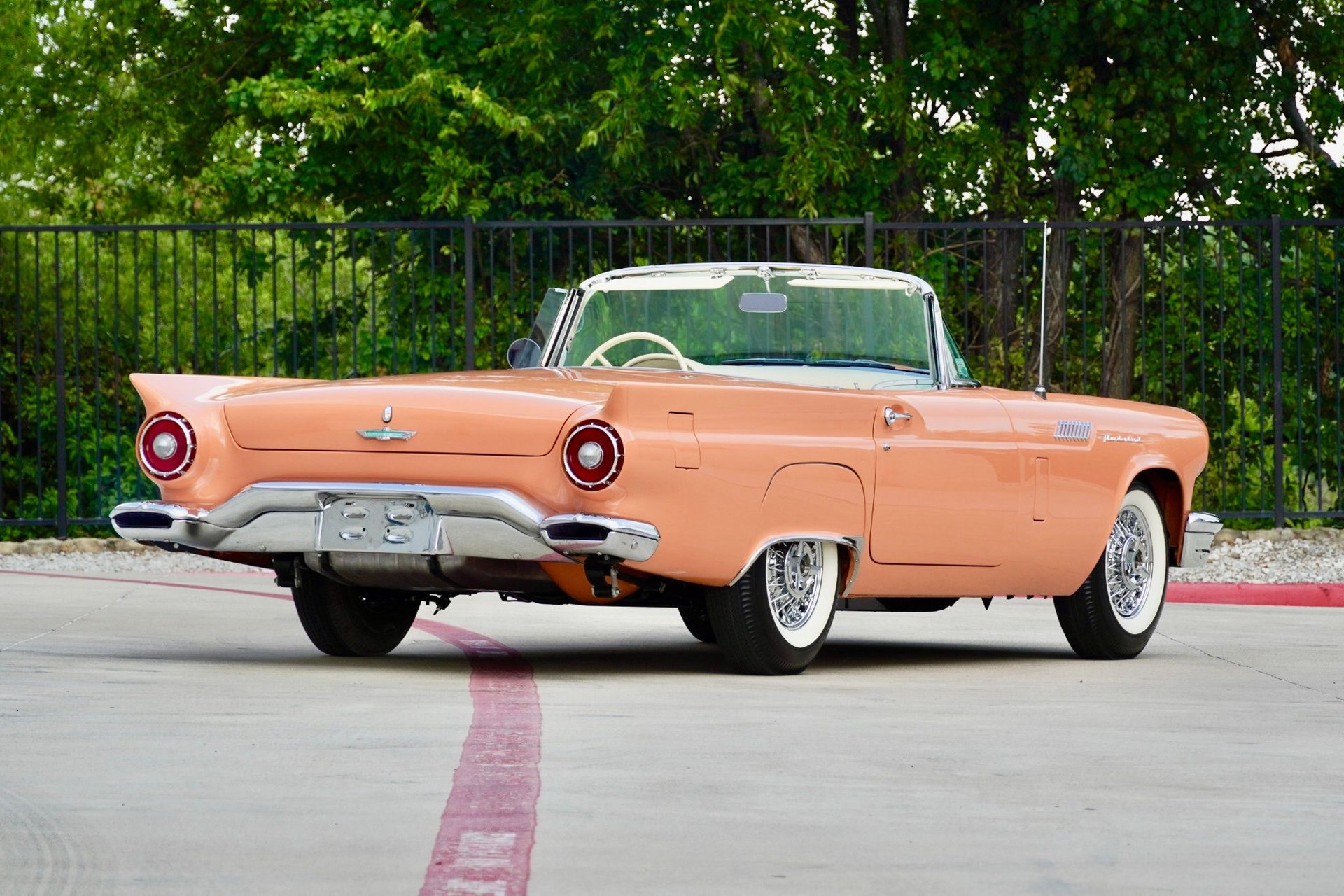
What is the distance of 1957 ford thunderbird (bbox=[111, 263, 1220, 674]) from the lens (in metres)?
7.68

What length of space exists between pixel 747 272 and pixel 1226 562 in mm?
7606

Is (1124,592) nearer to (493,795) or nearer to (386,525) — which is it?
(386,525)

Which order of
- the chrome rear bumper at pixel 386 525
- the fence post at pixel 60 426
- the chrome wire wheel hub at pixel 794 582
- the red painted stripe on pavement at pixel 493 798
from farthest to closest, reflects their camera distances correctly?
the fence post at pixel 60 426
the chrome wire wheel hub at pixel 794 582
the chrome rear bumper at pixel 386 525
the red painted stripe on pavement at pixel 493 798

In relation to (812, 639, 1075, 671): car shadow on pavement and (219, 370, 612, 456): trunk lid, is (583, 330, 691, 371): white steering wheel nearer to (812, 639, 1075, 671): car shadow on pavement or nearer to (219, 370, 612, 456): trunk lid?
(219, 370, 612, 456): trunk lid

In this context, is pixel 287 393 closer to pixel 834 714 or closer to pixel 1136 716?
pixel 834 714

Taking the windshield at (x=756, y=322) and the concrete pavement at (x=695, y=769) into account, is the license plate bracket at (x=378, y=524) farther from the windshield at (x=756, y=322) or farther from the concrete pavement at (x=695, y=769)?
the windshield at (x=756, y=322)

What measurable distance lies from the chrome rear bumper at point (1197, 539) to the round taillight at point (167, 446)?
4302 mm

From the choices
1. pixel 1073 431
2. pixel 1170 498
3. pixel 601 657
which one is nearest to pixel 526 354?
pixel 601 657

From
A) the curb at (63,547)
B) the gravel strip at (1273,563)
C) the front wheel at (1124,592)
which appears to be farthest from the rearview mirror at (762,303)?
the curb at (63,547)

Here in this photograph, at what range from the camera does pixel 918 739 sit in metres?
6.63

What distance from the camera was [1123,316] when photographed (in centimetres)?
2136

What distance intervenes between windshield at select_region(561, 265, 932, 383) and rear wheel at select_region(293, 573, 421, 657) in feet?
4.13

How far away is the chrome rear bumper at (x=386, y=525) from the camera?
752 cm

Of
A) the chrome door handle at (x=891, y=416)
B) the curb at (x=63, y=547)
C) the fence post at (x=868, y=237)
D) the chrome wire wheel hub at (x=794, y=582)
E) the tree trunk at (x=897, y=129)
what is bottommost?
the curb at (x=63, y=547)
